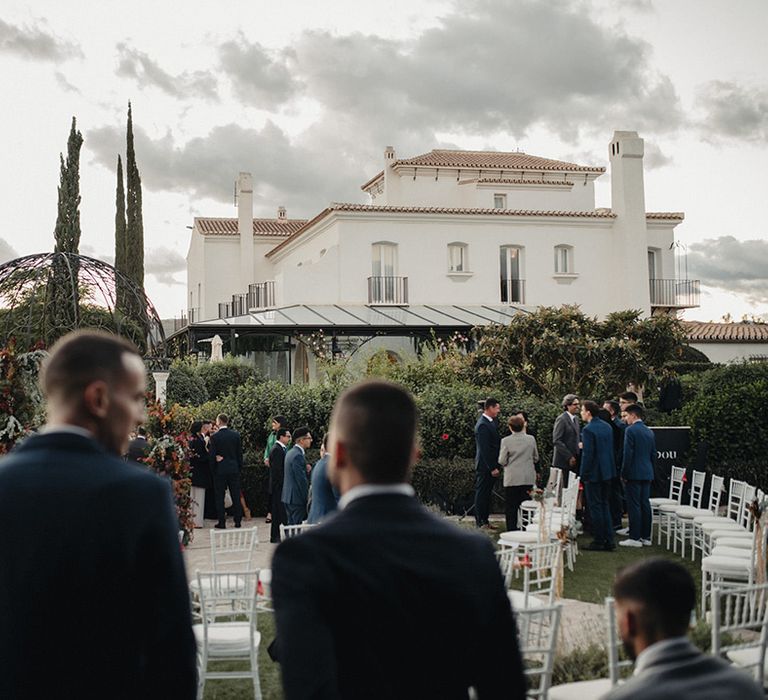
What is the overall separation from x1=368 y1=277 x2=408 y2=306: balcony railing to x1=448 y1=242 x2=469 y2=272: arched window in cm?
216

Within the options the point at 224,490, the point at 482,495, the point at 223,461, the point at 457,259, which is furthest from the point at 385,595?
the point at 457,259

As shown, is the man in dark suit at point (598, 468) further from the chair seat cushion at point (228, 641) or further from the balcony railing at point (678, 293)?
the balcony railing at point (678, 293)

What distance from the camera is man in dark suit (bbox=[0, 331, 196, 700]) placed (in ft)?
7.33

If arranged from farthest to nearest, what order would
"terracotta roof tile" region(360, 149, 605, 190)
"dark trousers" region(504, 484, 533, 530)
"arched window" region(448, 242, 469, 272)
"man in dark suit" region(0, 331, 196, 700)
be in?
"terracotta roof tile" region(360, 149, 605, 190)
"arched window" region(448, 242, 469, 272)
"dark trousers" region(504, 484, 533, 530)
"man in dark suit" region(0, 331, 196, 700)

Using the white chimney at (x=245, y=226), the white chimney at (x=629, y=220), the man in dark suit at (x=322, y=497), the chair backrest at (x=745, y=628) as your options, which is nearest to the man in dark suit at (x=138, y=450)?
the man in dark suit at (x=322, y=497)

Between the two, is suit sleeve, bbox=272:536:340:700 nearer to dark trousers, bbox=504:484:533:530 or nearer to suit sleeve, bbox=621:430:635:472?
suit sleeve, bbox=621:430:635:472

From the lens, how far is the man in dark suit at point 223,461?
599 inches

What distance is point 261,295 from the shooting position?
39312 millimetres

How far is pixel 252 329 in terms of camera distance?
3061 centimetres

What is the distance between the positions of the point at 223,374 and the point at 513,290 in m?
13.7

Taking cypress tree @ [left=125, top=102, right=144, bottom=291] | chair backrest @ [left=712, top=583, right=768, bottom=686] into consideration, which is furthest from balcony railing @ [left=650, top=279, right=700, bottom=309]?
chair backrest @ [left=712, top=583, right=768, bottom=686]

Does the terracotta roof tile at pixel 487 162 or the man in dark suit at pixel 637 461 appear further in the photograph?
the terracotta roof tile at pixel 487 162

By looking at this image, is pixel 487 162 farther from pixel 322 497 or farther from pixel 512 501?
pixel 322 497

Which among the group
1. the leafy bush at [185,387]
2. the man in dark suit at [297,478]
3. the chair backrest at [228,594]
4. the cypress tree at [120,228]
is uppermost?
the cypress tree at [120,228]
